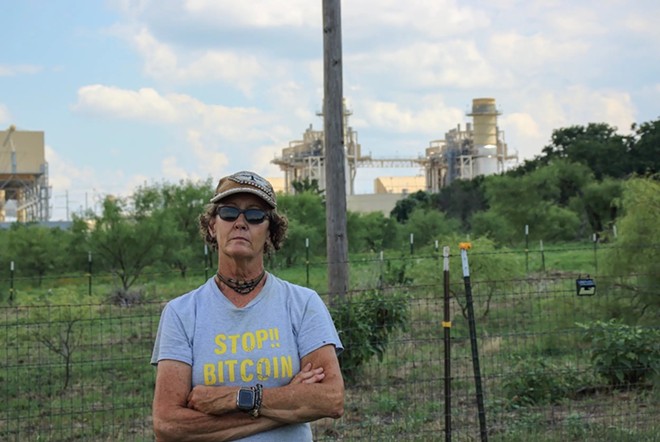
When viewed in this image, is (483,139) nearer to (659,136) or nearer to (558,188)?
(659,136)

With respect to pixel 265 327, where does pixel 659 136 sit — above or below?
above

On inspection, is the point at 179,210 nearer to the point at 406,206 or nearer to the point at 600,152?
the point at 600,152

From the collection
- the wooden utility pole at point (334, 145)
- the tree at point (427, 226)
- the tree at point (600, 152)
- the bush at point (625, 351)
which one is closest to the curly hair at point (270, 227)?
the wooden utility pole at point (334, 145)

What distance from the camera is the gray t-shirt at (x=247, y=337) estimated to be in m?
3.41

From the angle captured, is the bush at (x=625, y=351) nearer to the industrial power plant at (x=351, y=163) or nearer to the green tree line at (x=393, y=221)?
the green tree line at (x=393, y=221)

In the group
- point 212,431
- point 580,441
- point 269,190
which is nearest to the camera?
point 212,431

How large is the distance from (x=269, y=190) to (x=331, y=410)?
0.85 m

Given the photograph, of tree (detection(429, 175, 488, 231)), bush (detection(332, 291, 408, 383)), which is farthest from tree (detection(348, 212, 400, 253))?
bush (detection(332, 291, 408, 383))

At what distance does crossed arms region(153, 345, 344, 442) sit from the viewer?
3342mm

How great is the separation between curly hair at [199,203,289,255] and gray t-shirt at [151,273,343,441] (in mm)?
254

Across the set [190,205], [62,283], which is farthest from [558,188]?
[62,283]

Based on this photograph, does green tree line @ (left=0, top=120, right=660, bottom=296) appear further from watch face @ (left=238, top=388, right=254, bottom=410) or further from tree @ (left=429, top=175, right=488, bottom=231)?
watch face @ (left=238, top=388, right=254, bottom=410)

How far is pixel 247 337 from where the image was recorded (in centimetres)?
344

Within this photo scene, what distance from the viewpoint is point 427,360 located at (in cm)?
1167
